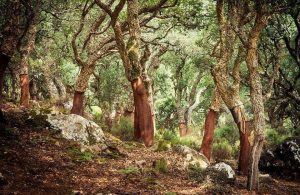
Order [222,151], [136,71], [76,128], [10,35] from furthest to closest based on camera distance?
[222,151] → [136,71] → [76,128] → [10,35]

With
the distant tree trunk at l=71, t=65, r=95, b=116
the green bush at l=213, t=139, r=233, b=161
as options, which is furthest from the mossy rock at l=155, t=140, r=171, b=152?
the green bush at l=213, t=139, r=233, b=161

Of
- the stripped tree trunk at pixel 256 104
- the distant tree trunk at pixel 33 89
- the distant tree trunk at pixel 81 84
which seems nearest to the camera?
the stripped tree trunk at pixel 256 104

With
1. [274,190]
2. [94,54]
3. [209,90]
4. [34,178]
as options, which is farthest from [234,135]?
[34,178]

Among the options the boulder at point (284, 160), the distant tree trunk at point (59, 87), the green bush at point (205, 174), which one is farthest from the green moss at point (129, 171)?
the distant tree trunk at point (59, 87)

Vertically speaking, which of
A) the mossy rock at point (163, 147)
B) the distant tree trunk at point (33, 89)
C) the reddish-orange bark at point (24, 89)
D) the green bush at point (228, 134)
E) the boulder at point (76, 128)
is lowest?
the mossy rock at point (163, 147)

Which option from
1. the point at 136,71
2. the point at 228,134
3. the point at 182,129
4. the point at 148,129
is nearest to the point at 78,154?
the point at 148,129

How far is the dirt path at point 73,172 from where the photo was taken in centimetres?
596

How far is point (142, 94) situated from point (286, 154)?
5.59 metres

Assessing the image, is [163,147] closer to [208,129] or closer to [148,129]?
[148,129]

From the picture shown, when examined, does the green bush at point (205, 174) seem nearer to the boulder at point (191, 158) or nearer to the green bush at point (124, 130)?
the boulder at point (191, 158)

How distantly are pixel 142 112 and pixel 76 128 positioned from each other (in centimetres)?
261

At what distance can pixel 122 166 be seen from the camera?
8.48 meters

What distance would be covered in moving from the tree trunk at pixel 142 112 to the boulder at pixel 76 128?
1.91 meters

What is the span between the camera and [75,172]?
281 inches
